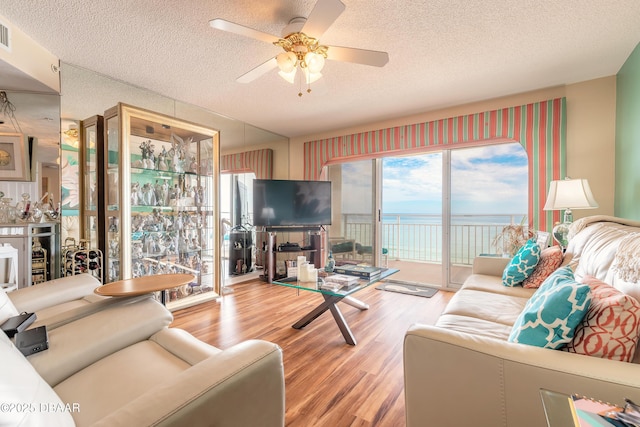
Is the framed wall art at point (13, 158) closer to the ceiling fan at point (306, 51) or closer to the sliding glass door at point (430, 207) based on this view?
the ceiling fan at point (306, 51)

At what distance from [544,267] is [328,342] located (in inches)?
69.5

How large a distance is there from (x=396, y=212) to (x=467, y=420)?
16.7ft

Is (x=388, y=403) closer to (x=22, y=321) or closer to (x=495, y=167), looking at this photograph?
(x=22, y=321)

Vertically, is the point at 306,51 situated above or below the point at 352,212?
above

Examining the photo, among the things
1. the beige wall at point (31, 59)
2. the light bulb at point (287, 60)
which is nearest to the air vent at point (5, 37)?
the beige wall at point (31, 59)

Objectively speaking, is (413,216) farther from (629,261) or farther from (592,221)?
(629,261)

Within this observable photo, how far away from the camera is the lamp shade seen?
2.43m

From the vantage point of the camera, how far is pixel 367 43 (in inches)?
88.2

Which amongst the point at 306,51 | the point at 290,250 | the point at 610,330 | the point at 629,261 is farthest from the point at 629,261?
the point at 290,250

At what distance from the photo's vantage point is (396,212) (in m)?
5.91

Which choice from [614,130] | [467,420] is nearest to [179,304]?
[467,420]

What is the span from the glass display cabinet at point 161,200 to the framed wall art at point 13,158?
0.55 meters

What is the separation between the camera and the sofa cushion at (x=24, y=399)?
20.4 inches

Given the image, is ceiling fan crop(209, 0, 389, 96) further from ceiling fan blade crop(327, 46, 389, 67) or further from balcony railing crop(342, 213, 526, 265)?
balcony railing crop(342, 213, 526, 265)
